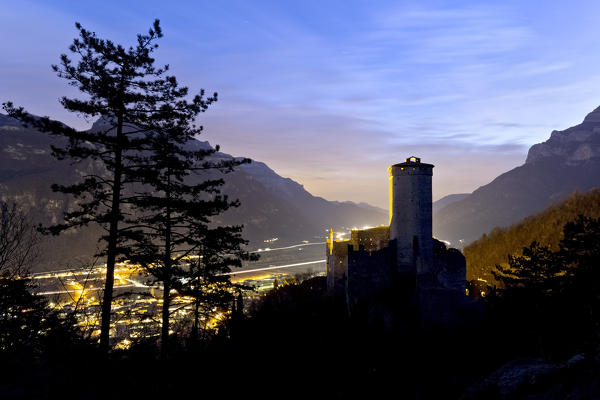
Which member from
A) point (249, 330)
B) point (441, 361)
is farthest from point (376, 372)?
point (249, 330)

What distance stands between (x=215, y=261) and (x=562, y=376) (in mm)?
17908

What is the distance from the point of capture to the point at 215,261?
22.5 meters

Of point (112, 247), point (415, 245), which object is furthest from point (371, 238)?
point (112, 247)

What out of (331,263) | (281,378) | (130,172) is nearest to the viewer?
(130,172)

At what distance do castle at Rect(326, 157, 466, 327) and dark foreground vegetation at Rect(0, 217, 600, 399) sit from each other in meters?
1.35

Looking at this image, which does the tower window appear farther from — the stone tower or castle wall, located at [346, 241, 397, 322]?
castle wall, located at [346, 241, 397, 322]

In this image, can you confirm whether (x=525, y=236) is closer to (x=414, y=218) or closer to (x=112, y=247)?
(x=414, y=218)

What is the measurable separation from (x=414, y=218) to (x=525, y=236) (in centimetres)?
12317

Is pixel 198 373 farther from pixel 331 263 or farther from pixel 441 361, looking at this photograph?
pixel 331 263

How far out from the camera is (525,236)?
415ft

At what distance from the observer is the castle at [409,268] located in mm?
26891

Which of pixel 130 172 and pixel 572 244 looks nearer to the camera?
pixel 130 172

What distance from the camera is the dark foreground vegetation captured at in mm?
11859

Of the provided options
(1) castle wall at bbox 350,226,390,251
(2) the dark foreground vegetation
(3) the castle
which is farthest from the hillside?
(2) the dark foreground vegetation
